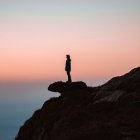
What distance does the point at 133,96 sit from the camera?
110ft

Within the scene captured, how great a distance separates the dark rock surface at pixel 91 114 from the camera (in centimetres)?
2714

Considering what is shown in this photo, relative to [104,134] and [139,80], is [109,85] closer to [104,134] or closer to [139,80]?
[139,80]

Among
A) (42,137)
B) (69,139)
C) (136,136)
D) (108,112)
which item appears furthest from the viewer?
(42,137)

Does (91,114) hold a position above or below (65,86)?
below

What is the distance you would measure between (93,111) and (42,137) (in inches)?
272

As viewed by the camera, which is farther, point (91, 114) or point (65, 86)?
point (65, 86)

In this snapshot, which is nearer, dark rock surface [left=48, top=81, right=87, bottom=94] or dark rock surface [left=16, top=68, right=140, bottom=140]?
dark rock surface [left=16, top=68, right=140, bottom=140]

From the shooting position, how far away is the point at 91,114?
31938 mm

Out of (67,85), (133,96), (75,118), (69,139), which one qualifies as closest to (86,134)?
(69,139)

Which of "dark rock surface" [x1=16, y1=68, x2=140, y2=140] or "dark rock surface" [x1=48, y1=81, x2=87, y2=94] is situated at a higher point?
"dark rock surface" [x1=48, y1=81, x2=87, y2=94]

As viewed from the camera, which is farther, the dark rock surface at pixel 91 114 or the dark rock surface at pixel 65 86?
the dark rock surface at pixel 65 86

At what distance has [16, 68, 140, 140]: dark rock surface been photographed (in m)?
27.1

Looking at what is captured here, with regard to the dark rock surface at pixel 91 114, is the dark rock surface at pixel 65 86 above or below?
above

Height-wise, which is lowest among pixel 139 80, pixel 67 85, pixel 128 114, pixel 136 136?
pixel 136 136
